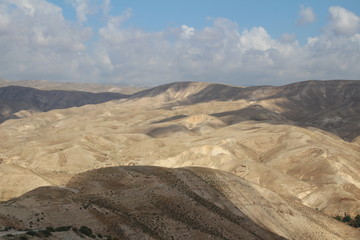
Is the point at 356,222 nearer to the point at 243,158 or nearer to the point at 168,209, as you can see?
the point at 168,209

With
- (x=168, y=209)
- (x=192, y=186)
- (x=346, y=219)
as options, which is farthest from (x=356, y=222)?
(x=168, y=209)

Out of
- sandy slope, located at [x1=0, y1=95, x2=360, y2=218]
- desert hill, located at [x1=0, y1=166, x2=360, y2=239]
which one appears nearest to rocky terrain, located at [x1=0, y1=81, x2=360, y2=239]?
desert hill, located at [x1=0, y1=166, x2=360, y2=239]

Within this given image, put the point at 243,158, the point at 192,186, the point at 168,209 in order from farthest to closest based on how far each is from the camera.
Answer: the point at 243,158, the point at 192,186, the point at 168,209

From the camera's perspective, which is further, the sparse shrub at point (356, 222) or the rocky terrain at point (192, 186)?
the sparse shrub at point (356, 222)

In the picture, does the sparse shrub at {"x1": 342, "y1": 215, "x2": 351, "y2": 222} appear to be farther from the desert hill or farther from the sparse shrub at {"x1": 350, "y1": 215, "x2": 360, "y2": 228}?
the desert hill

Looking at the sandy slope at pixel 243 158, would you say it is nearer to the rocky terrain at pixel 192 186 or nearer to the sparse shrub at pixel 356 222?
the rocky terrain at pixel 192 186

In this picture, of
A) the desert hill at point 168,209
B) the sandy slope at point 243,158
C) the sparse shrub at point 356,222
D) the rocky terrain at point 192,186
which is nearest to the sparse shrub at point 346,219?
the sparse shrub at point 356,222

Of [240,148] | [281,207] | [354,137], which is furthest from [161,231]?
[354,137]

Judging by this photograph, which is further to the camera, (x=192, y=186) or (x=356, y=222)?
(x=356, y=222)
